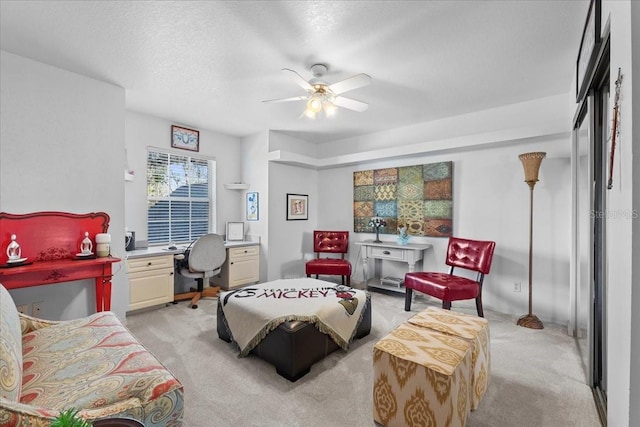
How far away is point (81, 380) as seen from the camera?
125 cm

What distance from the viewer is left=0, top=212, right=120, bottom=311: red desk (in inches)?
89.2

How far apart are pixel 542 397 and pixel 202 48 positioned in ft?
11.6

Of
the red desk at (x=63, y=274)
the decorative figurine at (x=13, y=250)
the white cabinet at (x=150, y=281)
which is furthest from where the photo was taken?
the white cabinet at (x=150, y=281)

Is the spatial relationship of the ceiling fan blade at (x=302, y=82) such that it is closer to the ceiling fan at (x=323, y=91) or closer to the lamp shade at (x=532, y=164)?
the ceiling fan at (x=323, y=91)

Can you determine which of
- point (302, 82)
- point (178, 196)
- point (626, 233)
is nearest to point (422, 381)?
point (626, 233)

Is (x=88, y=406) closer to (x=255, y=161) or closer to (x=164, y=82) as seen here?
(x=164, y=82)

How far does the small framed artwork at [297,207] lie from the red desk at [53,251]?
2637 millimetres

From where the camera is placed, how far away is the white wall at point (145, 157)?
376 cm

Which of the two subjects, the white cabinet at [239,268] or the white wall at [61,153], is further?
the white cabinet at [239,268]

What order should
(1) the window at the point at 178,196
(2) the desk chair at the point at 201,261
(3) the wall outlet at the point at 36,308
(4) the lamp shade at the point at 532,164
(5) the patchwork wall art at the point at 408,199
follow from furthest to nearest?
(1) the window at the point at 178,196 < (5) the patchwork wall art at the point at 408,199 < (2) the desk chair at the point at 201,261 < (4) the lamp shade at the point at 532,164 < (3) the wall outlet at the point at 36,308

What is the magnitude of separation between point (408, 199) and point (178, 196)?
11.5 feet

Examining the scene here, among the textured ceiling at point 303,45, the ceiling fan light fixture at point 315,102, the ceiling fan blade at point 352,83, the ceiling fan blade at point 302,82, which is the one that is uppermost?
the textured ceiling at point 303,45

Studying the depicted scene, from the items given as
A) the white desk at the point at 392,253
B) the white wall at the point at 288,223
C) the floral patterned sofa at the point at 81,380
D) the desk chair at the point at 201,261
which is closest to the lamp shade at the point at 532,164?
the white desk at the point at 392,253

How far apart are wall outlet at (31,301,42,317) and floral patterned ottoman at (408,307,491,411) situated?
10.7 ft
